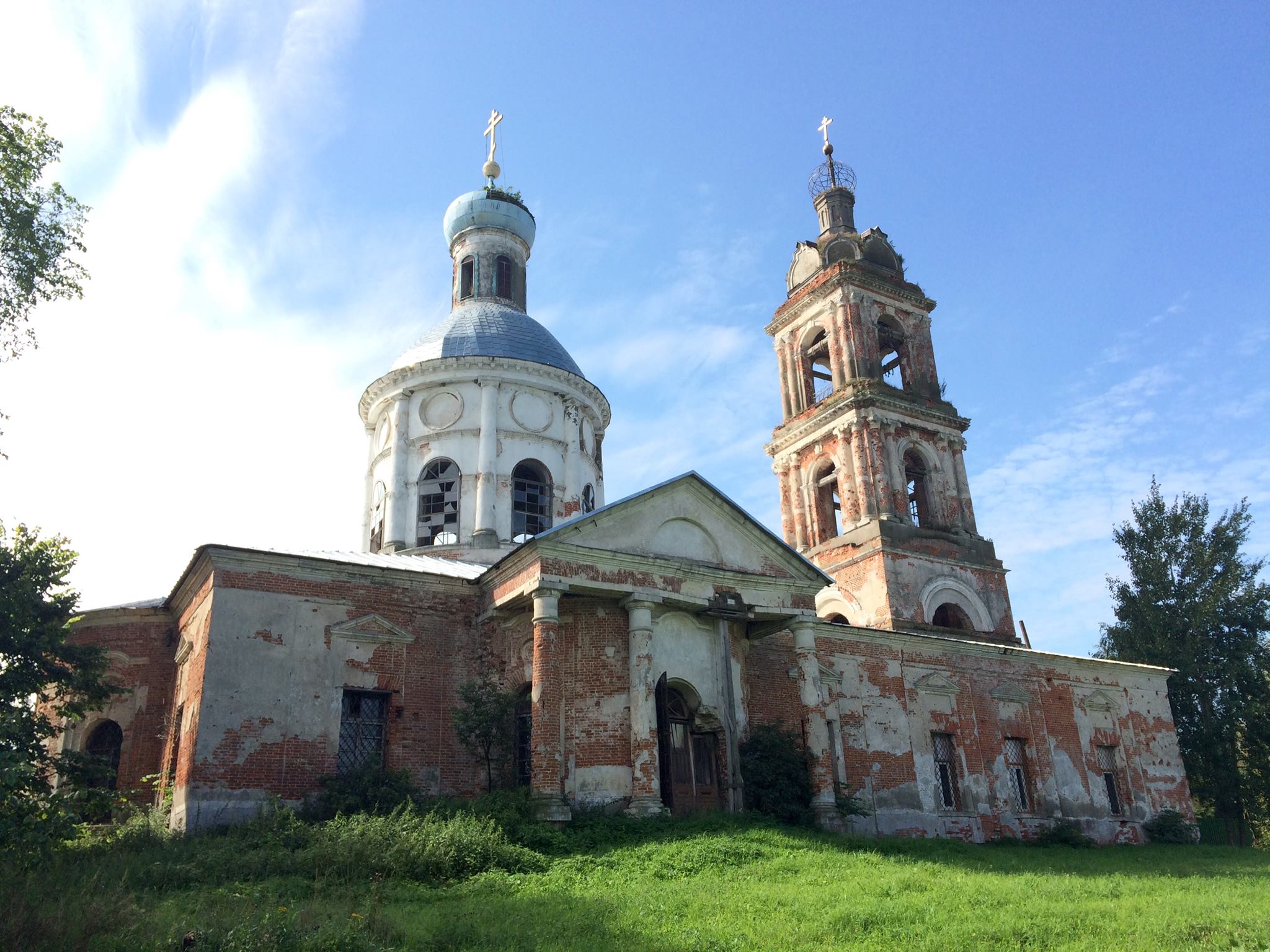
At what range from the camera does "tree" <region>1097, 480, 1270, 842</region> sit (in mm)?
26891

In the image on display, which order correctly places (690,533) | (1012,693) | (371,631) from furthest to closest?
(1012,693), (690,533), (371,631)

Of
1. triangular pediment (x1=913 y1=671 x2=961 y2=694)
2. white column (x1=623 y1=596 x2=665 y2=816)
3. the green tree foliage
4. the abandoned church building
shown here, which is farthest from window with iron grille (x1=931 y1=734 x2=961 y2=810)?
white column (x1=623 y1=596 x2=665 y2=816)

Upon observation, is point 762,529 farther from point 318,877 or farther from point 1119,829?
point 1119,829

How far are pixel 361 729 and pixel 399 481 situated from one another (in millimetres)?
7043

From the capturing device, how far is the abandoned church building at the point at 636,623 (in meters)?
14.6

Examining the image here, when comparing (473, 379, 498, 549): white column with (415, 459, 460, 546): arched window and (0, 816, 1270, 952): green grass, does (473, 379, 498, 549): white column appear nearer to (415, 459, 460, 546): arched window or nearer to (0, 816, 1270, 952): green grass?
(415, 459, 460, 546): arched window

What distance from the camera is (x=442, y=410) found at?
2142 cm

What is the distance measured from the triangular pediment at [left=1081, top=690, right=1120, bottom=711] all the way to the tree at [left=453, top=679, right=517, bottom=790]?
15600 millimetres

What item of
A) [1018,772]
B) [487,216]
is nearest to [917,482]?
[1018,772]

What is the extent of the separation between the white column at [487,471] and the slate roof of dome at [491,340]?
915 millimetres

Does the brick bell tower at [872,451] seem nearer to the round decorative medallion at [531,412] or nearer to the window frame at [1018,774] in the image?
the window frame at [1018,774]

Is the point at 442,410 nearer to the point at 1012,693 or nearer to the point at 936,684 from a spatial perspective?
the point at 936,684

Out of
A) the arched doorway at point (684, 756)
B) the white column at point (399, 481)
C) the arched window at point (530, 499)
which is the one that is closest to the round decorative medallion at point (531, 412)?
the arched window at point (530, 499)

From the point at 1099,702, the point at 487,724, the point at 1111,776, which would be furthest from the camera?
the point at 1099,702
